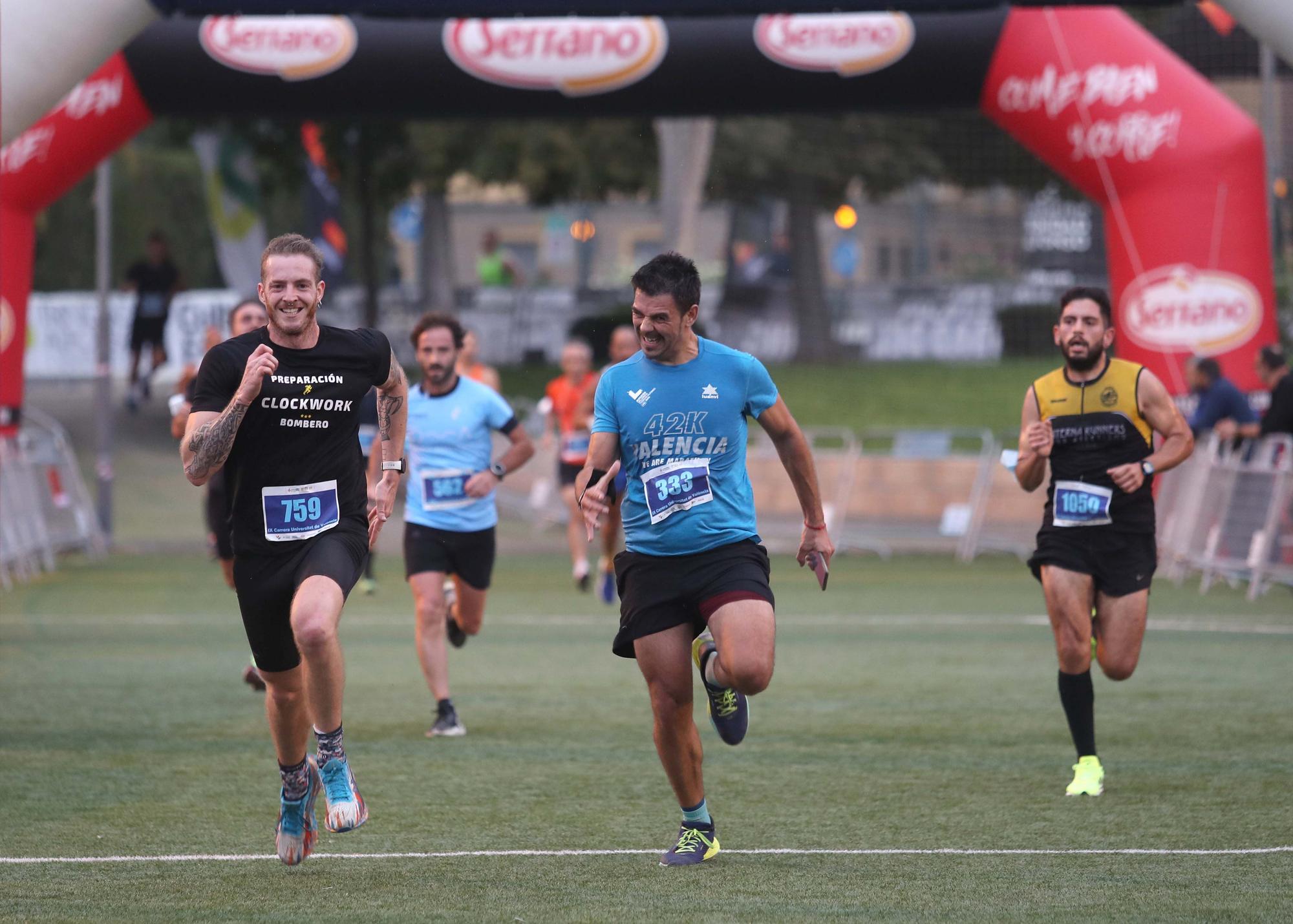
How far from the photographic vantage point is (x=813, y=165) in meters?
36.0

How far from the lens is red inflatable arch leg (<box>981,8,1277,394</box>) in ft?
53.0

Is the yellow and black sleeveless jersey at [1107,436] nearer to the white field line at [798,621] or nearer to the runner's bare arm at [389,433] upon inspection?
the runner's bare arm at [389,433]

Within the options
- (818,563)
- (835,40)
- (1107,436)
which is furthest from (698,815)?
(835,40)

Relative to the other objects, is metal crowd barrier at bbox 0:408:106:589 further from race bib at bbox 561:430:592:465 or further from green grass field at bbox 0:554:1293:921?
race bib at bbox 561:430:592:465

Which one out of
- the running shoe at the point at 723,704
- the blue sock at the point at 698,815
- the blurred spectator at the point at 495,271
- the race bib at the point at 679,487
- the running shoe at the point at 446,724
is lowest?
the running shoe at the point at 446,724

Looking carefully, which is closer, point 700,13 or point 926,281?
point 700,13

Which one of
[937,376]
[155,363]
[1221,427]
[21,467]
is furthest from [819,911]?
[937,376]

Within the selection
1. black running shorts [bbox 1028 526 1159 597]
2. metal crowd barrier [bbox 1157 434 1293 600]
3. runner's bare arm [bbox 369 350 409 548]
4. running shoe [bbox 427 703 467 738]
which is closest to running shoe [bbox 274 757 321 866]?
runner's bare arm [bbox 369 350 409 548]

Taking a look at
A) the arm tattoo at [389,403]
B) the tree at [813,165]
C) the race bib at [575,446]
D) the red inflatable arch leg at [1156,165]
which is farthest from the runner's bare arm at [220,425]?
the tree at [813,165]

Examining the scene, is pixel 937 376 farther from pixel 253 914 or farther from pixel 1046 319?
pixel 253 914

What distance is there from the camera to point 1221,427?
16.1 meters

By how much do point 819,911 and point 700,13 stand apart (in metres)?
6.52

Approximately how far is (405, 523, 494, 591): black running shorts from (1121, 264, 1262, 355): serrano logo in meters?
9.06

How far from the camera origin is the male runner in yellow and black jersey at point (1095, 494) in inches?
301
